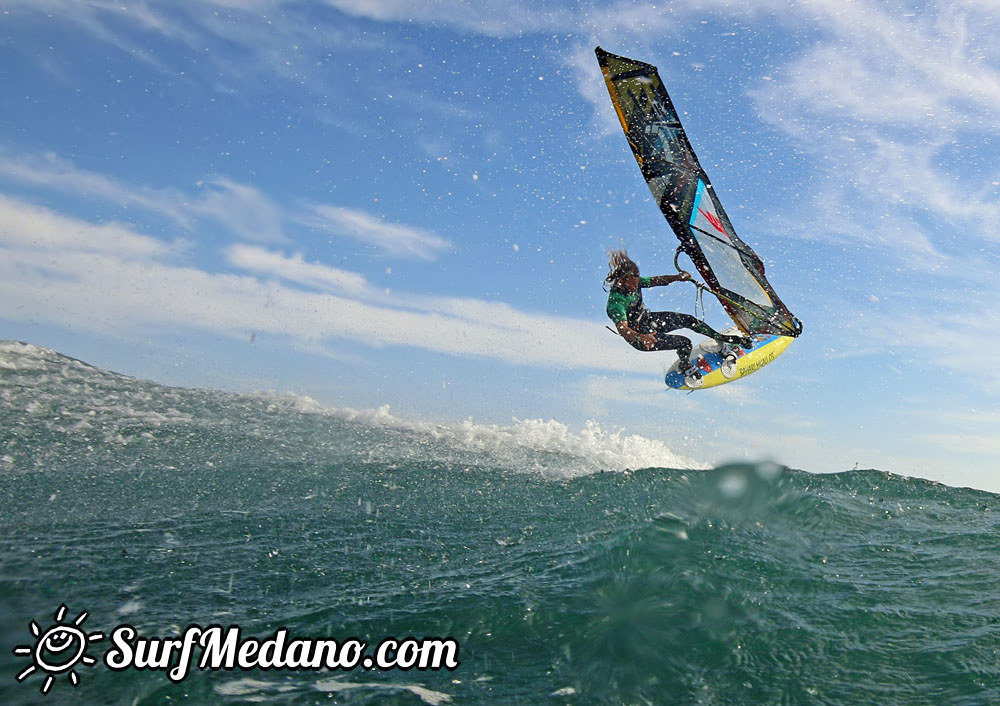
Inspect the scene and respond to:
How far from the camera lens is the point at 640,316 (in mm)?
11227

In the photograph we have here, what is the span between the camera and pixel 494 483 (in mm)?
13906

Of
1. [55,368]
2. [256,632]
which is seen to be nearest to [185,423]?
[55,368]

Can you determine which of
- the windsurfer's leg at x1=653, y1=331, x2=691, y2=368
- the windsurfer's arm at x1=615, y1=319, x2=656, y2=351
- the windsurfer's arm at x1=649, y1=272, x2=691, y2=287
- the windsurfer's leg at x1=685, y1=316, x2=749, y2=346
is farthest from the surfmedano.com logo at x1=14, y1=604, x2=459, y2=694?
the windsurfer's leg at x1=685, y1=316, x2=749, y2=346

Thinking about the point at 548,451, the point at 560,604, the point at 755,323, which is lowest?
the point at 560,604

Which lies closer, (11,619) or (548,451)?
(11,619)

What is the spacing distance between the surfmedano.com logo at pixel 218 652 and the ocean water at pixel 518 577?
113 mm

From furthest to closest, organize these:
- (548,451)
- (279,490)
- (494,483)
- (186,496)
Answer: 1. (548,451)
2. (494,483)
3. (279,490)
4. (186,496)

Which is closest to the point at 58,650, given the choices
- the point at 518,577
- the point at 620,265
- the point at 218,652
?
the point at 218,652

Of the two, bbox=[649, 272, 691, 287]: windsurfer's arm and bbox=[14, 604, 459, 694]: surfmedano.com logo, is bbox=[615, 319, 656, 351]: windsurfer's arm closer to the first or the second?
bbox=[649, 272, 691, 287]: windsurfer's arm

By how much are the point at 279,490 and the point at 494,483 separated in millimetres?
4856

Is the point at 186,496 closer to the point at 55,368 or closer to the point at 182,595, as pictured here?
the point at 182,595

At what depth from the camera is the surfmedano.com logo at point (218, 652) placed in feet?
15.9

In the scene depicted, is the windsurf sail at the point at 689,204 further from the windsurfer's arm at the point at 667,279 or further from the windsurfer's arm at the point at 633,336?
the windsurfer's arm at the point at 633,336

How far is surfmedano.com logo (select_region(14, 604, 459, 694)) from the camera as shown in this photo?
15.9 feet
